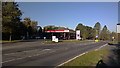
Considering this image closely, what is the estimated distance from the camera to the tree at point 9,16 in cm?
6937

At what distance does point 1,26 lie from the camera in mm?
68938

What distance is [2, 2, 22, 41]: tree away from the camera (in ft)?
228

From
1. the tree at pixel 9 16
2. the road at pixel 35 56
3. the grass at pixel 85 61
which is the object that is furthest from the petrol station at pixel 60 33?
the grass at pixel 85 61

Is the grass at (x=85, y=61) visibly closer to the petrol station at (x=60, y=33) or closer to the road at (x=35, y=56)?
the road at (x=35, y=56)

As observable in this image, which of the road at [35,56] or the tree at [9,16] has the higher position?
the tree at [9,16]

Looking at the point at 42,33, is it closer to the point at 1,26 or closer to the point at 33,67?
the point at 1,26

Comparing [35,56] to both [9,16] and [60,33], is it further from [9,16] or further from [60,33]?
[60,33]

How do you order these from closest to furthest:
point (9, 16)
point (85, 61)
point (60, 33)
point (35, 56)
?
point (85, 61) < point (35, 56) < point (9, 16) < point (60, 33)

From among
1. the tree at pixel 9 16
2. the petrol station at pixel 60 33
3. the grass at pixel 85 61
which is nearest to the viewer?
the grass at pixel 85 61

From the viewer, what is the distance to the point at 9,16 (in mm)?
69625

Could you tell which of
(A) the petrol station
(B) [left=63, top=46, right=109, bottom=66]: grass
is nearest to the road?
Result: (B) [left=63, top=46, right=109, bottom=66]: grass

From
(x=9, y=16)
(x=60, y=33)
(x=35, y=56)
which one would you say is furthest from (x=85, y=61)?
Answer: (x=60, y=33)

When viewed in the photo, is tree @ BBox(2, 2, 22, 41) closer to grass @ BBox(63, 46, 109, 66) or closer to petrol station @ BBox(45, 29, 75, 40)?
grass @ BBox(63, 46, 109, 66)

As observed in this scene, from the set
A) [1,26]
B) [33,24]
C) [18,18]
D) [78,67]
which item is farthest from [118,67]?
[33,24]
